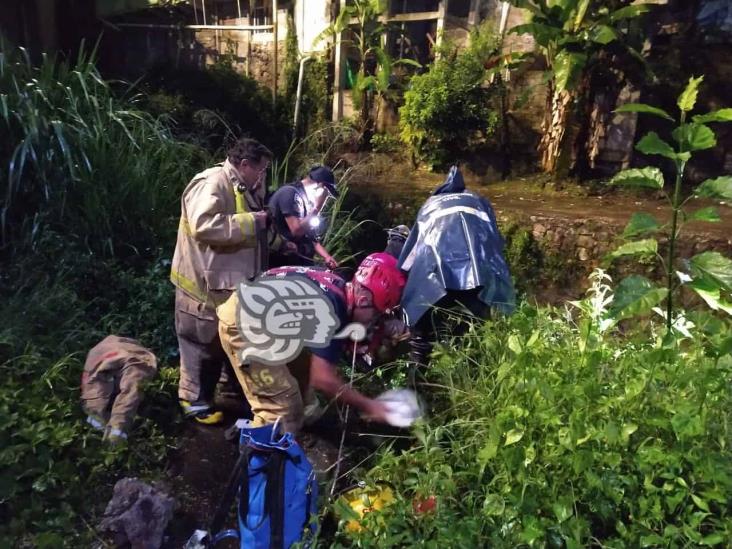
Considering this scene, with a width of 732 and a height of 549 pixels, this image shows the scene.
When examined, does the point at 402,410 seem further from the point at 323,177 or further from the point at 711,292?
the point at 323,177

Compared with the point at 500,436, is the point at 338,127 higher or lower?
higher

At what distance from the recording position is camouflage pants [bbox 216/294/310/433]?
319 centimetres

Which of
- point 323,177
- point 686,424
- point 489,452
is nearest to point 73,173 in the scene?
point 323,177

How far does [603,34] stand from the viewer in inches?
269

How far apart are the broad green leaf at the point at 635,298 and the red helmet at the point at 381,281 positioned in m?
1.12

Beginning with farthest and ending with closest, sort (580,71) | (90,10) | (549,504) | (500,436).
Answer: (90,10)
(580,71)
(500,436)
(549,504)

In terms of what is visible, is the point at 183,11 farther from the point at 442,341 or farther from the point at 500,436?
the point at 500,436

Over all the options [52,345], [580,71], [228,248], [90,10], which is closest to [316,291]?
[228,248]

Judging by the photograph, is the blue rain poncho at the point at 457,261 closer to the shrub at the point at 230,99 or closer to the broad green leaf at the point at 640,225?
the broad green leaf at the point at 640,225

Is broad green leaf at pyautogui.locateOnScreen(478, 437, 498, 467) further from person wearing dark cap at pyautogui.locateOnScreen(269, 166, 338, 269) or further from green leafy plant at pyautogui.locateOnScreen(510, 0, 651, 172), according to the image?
green leafy plant at pyautogui.locateOnScreen(510, 0, 651, 172)

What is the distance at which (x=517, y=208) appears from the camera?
708 cm

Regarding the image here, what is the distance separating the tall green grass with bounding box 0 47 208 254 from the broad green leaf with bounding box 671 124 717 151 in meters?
4.04

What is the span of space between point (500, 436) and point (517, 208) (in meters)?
4.85

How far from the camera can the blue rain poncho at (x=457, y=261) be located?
12.0ft
